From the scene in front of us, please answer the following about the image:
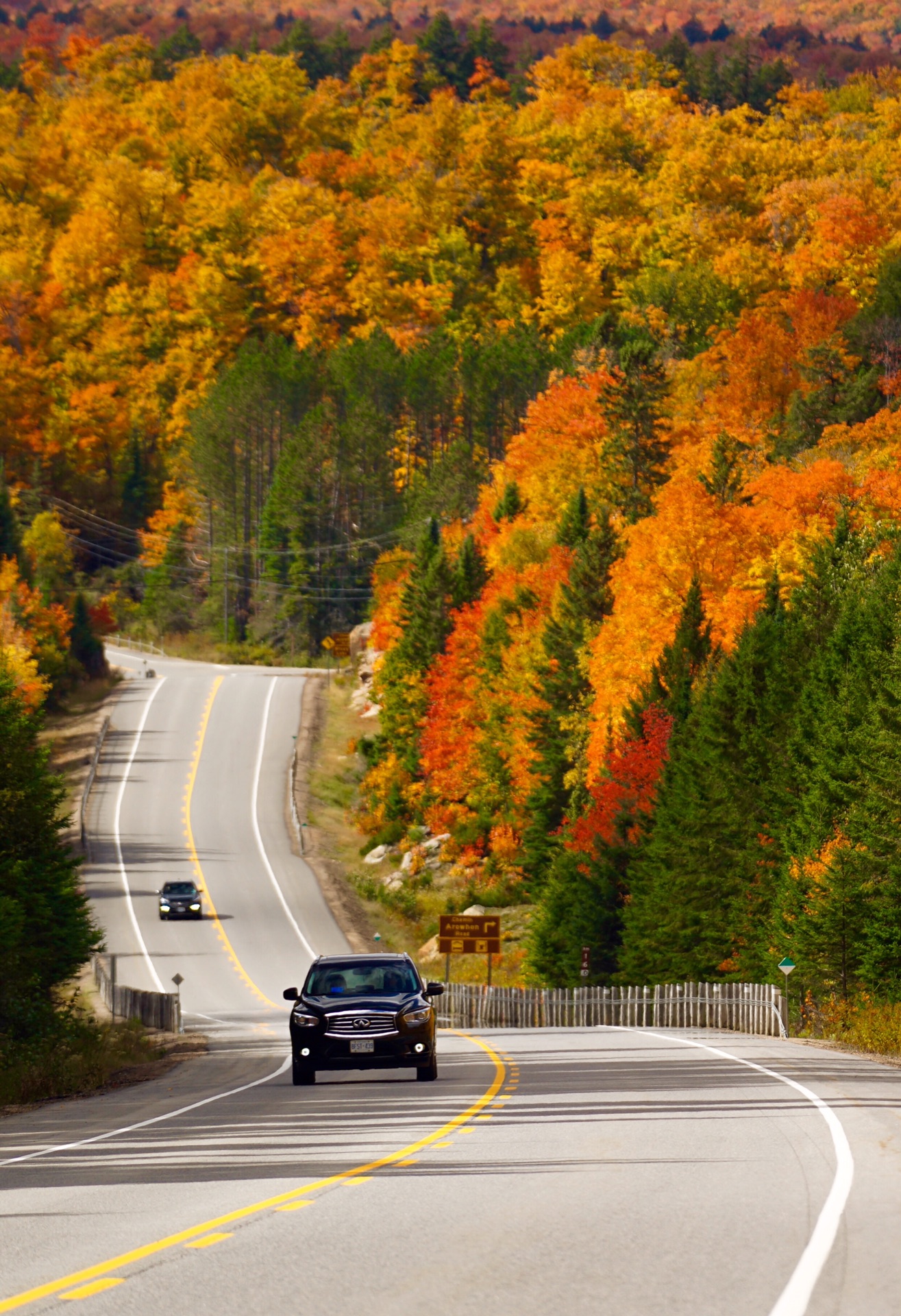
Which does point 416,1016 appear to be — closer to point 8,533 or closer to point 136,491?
point 8,533

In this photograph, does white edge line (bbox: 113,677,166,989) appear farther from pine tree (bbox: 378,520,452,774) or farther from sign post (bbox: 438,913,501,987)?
pine tree (bbox: 378,520,452,774)

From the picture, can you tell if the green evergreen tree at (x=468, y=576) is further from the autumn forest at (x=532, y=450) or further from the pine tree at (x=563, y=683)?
the pine tree at (x=563, y=683)

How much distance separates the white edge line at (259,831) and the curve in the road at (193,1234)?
53831mm

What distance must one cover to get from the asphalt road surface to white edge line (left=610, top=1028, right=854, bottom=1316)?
0.03 metres

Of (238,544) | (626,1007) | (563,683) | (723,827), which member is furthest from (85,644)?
(626,1007)

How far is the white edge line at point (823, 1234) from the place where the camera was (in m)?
8.45

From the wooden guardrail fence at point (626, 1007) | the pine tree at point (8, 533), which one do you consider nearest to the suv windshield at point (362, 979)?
the wooden guardrail fence at point (626, 1007)

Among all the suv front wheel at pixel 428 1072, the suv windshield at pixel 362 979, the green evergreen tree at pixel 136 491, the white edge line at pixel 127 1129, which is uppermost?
the green evergreen tree at pixel 136 491

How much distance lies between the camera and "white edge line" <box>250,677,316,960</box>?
7394 cm

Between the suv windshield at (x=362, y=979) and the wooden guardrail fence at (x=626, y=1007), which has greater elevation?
the suv windshield at (x=362, y=979)

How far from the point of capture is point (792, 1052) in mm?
29688

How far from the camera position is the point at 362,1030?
23625 mm

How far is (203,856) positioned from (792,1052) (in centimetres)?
5891

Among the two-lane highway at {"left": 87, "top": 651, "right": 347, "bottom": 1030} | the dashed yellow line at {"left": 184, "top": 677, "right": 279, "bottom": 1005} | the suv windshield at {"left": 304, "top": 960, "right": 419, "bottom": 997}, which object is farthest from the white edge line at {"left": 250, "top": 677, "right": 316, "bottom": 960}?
the suv windshield at {"left": 304, "top": 960, "right": 419, "bottom": 997}
